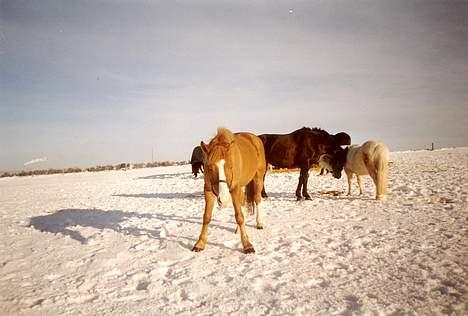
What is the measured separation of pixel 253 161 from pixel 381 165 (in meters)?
4.84

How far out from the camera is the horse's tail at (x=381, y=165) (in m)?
8.41

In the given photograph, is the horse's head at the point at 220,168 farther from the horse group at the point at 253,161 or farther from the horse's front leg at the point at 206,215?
the horse's front leg at the point at 206,215

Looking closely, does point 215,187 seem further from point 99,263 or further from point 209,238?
point 99,263

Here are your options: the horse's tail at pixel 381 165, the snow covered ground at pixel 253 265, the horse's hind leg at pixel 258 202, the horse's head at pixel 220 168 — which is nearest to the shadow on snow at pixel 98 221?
the snow covered ground at pixel 253 265

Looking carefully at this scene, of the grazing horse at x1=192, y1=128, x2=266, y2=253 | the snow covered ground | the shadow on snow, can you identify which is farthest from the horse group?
the shadow on snow

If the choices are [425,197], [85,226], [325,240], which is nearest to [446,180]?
[425,197]

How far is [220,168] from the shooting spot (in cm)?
427

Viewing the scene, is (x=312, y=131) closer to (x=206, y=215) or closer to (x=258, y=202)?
(x=258, y=202)

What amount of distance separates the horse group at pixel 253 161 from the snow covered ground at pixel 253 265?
763mm

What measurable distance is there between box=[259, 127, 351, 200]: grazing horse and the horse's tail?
1581 millimetres

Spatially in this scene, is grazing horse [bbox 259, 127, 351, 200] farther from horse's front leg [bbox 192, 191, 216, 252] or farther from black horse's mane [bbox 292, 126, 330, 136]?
horse's front leg [bbox 192, 191, 216, 252]

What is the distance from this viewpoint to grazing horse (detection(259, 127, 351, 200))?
31.5 feet

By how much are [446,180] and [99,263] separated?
43.1 ft

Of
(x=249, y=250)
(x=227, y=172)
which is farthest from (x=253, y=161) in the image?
(x=249, y=250)
